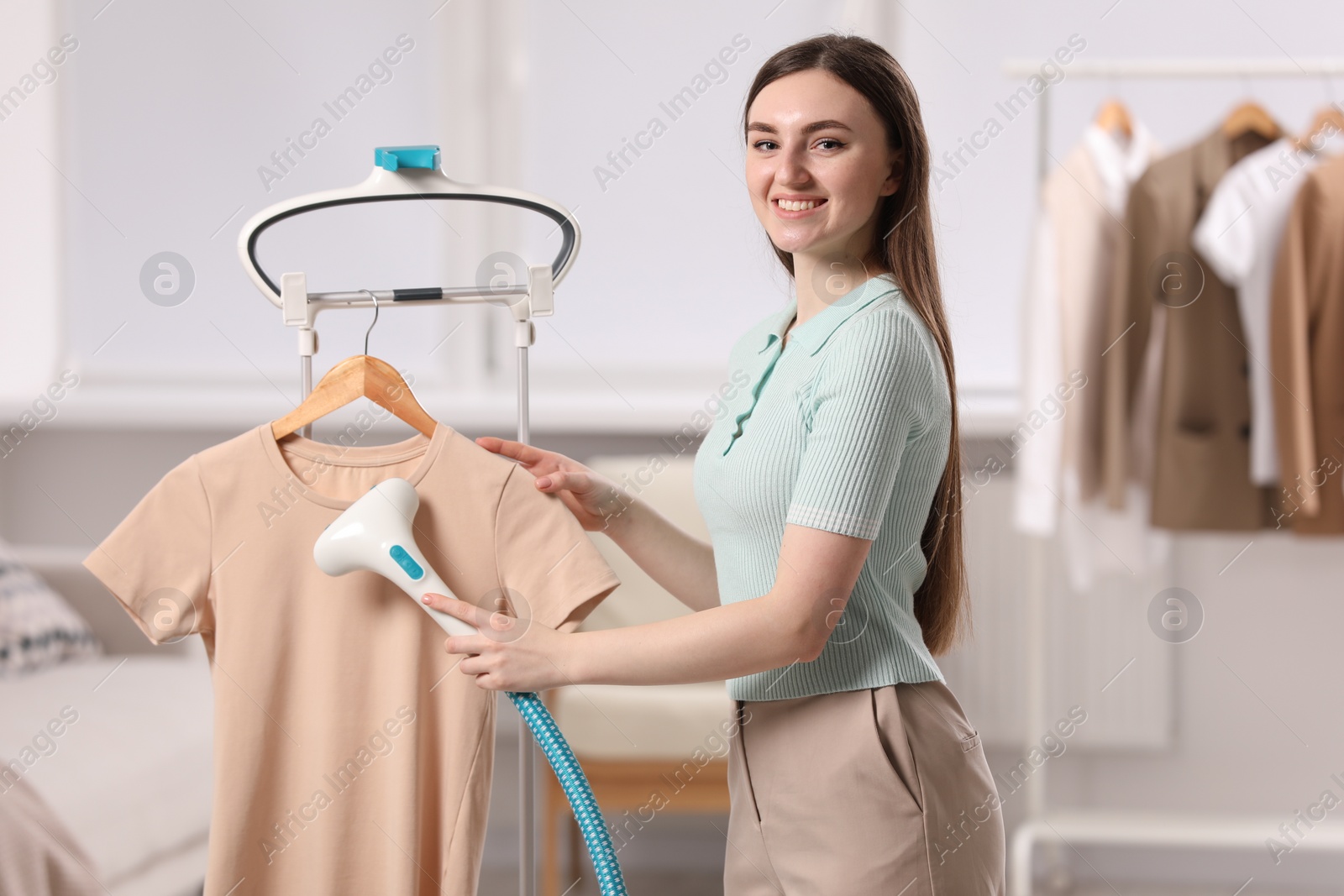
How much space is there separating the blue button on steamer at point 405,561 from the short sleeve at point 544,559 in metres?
0.09

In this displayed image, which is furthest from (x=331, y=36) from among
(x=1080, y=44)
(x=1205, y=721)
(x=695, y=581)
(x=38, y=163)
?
(x=1205, y=721)

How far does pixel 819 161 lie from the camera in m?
0.93

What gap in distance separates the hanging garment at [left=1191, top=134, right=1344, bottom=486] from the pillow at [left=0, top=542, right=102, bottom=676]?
7.72ft

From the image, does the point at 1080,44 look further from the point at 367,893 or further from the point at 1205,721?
the point at 367,893

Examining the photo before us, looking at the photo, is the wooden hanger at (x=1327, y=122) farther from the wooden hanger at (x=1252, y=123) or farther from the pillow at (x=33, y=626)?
the pillow at (x=33, y=626)

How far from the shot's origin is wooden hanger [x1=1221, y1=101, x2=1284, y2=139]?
207cm

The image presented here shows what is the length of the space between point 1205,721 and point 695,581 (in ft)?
5.93

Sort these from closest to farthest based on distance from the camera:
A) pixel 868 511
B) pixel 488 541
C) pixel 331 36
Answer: pixel 868 511, pixel 488 541, pixel 331 36

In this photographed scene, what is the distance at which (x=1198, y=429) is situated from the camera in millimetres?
2072

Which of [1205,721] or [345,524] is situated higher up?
[345,524]

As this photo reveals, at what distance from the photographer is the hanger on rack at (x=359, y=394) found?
1001mm

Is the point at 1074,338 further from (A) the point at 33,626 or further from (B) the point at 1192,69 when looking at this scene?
(A) the point at 33,626

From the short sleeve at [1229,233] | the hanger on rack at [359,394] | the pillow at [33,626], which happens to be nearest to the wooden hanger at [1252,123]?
the short sleeve at [1229,233]

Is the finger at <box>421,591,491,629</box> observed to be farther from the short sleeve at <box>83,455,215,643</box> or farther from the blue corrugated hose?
the short sleeve at <box>83,455,215,643</box>
